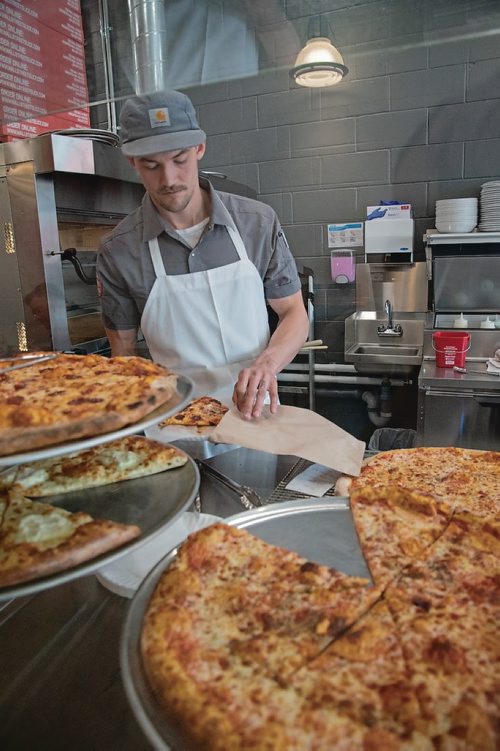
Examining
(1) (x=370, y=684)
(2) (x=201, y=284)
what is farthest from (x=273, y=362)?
(1) (x=370, y=684)

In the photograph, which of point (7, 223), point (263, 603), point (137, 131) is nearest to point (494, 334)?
point (137, 131)

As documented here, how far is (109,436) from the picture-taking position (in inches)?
27.5

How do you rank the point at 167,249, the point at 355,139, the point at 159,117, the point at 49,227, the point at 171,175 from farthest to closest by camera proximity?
1. the point at 355,139
2. the point at 49,227
3. the point at 167,249
4. the point at 171,175
5. the point at 159,117

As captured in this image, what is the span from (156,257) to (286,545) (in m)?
1.60

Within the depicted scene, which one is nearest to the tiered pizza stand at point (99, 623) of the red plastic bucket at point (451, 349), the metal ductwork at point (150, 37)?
the metal ductwork at point (150, 37)

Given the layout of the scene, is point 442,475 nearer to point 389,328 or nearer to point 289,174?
point 389,328

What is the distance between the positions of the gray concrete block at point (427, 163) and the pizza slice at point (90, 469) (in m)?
3.42

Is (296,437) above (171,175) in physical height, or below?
below

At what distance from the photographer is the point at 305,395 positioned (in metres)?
4.32

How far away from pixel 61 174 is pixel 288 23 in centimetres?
196

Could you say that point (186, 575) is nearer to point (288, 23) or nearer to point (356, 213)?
point (288, 23)

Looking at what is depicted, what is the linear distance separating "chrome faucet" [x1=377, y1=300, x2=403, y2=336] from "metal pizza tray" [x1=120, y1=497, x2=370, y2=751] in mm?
3178

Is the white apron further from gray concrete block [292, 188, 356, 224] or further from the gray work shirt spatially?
gray concrete block [292, 188, 356, 224]

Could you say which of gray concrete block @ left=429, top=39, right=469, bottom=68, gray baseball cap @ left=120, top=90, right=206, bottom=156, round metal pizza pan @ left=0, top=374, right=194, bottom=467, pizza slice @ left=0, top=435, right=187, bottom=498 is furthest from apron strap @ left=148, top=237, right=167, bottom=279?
gray concrete block @ left=429, top=39, right=469, bottom=68
